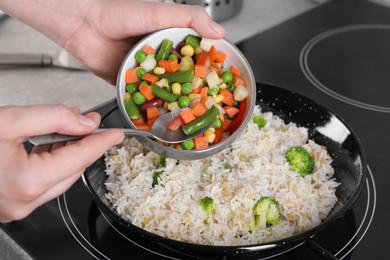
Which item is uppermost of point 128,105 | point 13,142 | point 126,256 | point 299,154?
point 13,142

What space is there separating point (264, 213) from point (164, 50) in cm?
54

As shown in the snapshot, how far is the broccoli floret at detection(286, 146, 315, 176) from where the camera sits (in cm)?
154

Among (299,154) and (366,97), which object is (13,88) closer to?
(299,154)

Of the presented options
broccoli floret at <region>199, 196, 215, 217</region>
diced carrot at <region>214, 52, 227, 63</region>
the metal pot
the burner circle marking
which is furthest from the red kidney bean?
the metal pot

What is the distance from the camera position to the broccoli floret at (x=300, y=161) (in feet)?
5.05

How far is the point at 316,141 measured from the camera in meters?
1.70

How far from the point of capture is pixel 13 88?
6.89 ft

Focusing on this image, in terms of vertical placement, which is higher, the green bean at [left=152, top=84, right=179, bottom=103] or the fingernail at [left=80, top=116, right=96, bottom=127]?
the fingernail at [left=80, top=116, right=96, bottom=127]

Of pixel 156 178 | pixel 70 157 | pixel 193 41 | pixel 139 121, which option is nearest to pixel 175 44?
pixel 193 41

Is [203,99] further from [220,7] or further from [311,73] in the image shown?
[220,7]

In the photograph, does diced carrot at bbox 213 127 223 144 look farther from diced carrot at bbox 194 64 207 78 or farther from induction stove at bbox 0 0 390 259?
induction stove at bbox 0 0 390 259

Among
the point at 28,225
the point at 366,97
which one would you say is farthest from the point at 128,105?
the point at 366,97

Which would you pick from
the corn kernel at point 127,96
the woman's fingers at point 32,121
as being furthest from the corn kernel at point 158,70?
the woman's fingers at point 32,121

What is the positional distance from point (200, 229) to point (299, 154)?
0.39 m
